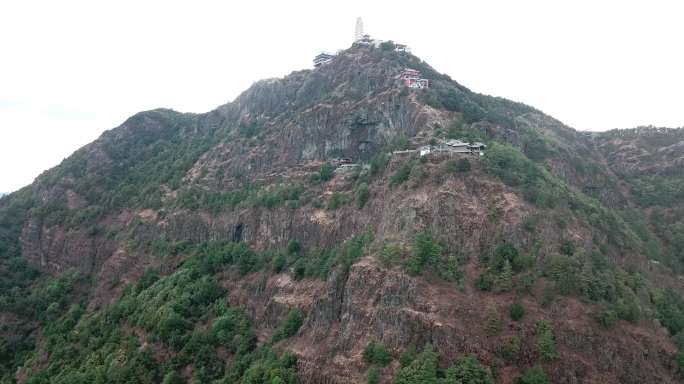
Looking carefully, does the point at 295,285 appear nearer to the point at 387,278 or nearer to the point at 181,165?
the point at 387,278

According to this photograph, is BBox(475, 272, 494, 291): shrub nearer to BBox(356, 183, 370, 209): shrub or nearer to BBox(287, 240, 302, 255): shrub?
BBox(356, 183, 370, 209): shrub

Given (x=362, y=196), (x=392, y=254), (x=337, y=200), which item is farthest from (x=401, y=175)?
(x=392, y=254)

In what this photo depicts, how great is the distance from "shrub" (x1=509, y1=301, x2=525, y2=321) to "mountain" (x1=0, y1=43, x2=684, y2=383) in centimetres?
23

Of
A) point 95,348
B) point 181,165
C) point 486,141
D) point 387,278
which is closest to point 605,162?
point 486,141

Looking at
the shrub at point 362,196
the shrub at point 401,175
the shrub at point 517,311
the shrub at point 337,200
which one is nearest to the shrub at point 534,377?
the shrub at point 517,311

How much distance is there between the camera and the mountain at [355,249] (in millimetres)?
44031

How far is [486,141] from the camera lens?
2724 inches

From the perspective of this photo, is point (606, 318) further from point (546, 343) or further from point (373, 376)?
point (373, 376)

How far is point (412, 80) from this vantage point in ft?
280

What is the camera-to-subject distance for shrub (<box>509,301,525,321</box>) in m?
43.4

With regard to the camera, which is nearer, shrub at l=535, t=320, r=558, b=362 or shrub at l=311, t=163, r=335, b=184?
shrub at l=535, t=320, r=558, b=362

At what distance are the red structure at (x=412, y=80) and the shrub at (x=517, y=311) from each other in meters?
49.2

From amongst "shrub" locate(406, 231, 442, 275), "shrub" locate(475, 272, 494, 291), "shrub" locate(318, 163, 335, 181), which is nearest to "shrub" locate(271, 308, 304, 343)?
"shrub" locate(406, 231, 442, 275)

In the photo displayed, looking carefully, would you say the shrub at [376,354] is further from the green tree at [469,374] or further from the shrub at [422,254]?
the shrub at [422,254]
